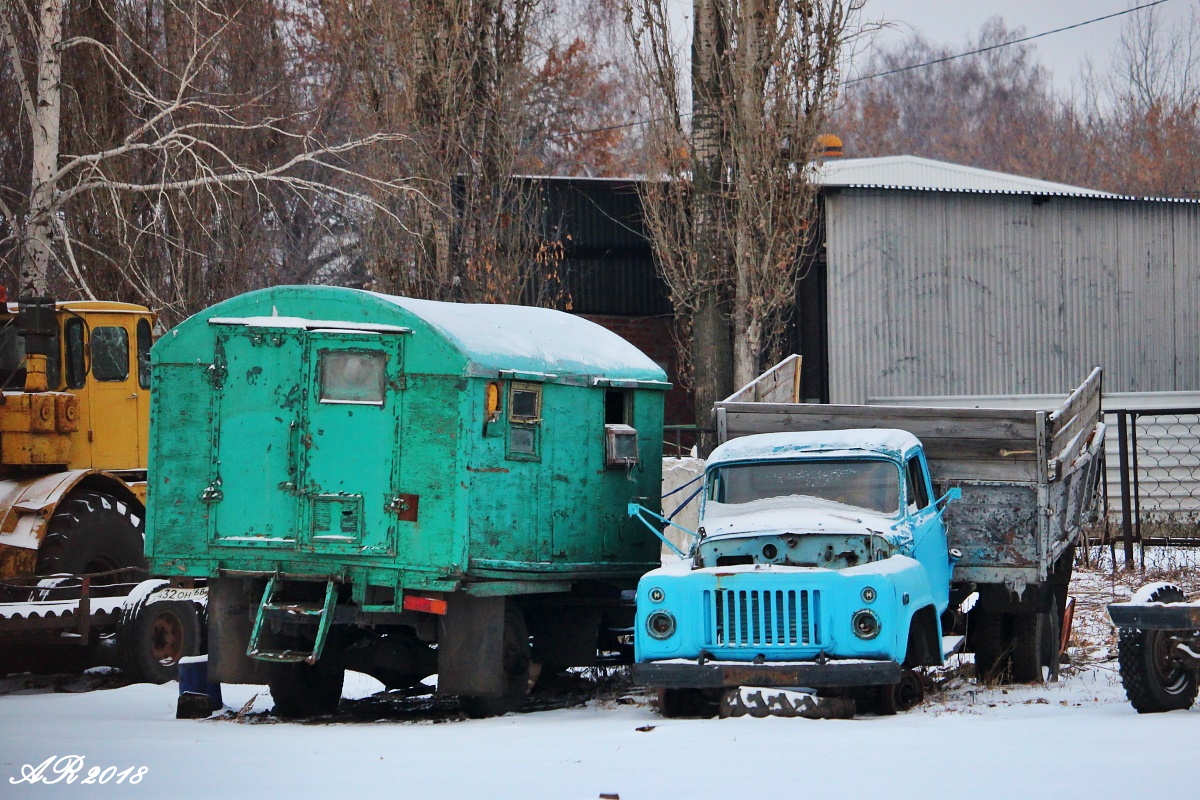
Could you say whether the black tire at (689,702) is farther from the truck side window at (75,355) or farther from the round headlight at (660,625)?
the truck side window at (75,355)

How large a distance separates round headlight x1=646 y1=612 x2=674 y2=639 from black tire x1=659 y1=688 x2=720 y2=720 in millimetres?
456

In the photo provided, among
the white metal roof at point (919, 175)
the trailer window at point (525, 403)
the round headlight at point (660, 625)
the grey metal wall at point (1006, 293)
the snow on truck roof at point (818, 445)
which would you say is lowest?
the round headlight at point (660, 625)

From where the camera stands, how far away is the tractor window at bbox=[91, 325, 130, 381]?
12695 millimetres

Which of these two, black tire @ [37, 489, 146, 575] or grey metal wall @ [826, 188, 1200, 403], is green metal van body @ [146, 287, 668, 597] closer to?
black tire @ [37, 489, 146, 575]

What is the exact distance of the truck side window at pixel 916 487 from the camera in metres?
10.5

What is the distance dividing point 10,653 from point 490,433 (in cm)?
515

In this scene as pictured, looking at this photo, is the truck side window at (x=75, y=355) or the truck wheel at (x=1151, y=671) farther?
the truck side window at (x=75, y=355)

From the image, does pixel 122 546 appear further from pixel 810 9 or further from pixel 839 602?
pixel 810 9

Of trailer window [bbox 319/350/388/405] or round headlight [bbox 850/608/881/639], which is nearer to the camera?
round headlight [bbox 850/608/881/639]

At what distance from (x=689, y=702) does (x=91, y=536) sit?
5.43m

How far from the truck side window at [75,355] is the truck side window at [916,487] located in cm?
685

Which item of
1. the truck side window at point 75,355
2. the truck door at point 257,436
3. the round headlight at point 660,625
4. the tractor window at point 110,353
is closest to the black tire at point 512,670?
the round headlight at point 660,625

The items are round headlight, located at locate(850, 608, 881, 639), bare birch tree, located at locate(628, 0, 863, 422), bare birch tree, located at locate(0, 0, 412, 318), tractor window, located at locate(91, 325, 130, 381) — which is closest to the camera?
round headlight, located at locate(850, 608, 881, 639)

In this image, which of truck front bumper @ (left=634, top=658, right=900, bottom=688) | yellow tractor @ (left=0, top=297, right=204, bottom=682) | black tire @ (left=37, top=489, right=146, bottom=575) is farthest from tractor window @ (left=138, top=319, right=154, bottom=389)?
truck front bumper @ (left=634, top=658, right=900, bottom=688)
